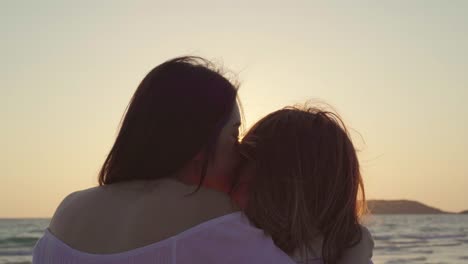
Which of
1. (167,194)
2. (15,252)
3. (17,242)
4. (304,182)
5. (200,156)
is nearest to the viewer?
(167,194)

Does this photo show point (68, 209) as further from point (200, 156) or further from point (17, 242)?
point (17, 242)

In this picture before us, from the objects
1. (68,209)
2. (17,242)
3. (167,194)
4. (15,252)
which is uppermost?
(167,194)

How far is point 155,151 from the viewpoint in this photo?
2141 mm

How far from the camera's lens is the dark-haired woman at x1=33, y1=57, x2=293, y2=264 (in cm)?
195

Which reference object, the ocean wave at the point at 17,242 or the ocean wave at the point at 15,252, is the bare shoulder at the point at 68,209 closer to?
the ocean wave at the point at 15,252

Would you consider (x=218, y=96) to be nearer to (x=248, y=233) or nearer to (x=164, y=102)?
(x=164, y=102)

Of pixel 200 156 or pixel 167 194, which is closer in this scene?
pixel 167 194

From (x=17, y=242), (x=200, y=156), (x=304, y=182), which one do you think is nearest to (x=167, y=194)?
(x=200, y=156)

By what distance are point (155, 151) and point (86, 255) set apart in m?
0.38

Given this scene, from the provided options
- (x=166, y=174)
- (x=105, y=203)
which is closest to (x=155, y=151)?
(x=166, y=174)

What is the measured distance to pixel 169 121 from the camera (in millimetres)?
2170

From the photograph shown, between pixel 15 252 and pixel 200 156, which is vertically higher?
pixel 200 156

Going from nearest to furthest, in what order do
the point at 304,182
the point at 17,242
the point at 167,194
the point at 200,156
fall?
the point at 167,194, the point at 200,156, the point at 304,182, the point at 17,242

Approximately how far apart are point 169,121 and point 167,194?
0.88 ft
